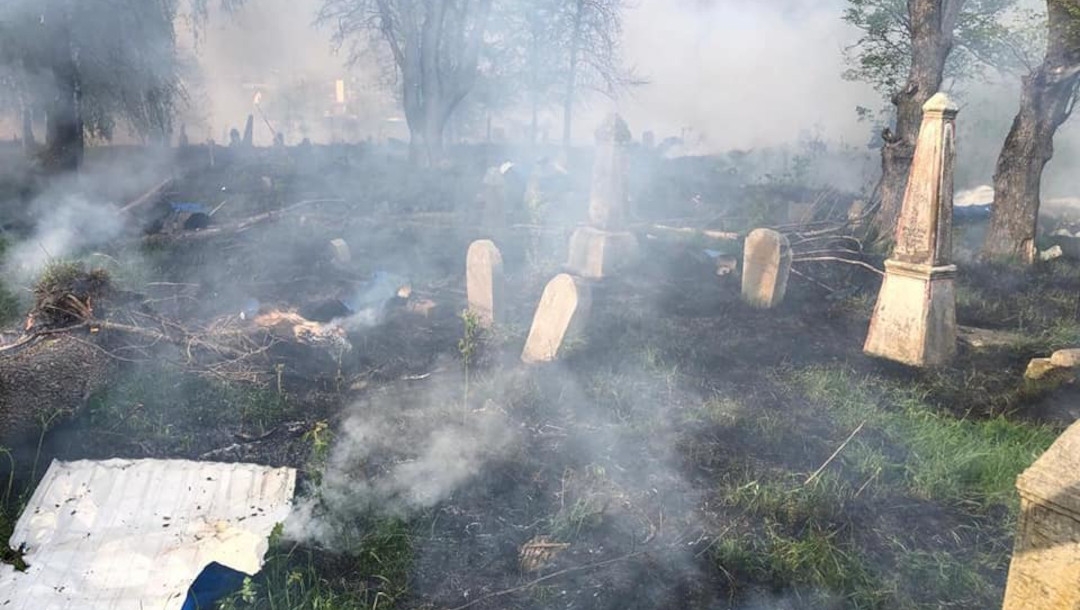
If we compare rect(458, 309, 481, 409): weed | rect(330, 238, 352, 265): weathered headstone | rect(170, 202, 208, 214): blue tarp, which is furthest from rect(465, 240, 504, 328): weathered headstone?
rect(170, 202, 208, 214): blue tarp

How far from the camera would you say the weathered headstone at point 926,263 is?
5.28m

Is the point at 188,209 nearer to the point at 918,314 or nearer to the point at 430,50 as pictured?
the point at 430,50

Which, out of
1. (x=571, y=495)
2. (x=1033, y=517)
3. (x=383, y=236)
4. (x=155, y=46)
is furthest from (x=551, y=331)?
(x=155, y=46)

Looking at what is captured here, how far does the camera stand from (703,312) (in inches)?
282

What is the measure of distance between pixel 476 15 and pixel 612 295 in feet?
35.6

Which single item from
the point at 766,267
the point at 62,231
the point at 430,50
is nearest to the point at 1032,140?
the point at 766,267

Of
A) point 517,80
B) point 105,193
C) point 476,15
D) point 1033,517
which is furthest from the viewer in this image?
point 517,80

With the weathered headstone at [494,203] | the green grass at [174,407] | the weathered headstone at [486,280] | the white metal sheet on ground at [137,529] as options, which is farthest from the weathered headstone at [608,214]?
the white metal sheet on ground at [137,529]

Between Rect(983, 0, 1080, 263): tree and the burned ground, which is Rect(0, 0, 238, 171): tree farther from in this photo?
Rect(983, 0, 1080, 263): tree

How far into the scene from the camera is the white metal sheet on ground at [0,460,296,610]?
2.72 m

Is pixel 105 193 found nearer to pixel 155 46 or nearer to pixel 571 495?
pixel 155 46

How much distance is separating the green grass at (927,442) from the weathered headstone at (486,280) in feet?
8.97

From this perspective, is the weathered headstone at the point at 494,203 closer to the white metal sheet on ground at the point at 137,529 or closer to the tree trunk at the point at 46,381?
the tree trunk at the point at 46,381

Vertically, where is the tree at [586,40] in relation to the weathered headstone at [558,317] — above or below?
above
